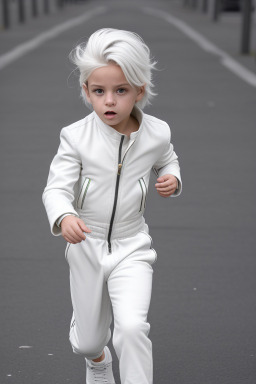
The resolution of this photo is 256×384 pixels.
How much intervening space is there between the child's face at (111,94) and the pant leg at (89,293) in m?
0.45

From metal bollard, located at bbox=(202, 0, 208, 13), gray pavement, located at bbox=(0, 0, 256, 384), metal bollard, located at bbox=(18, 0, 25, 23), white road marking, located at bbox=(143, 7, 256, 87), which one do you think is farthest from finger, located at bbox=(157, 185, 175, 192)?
metal bollard, located at bbox=(202, 0, 208, 13)

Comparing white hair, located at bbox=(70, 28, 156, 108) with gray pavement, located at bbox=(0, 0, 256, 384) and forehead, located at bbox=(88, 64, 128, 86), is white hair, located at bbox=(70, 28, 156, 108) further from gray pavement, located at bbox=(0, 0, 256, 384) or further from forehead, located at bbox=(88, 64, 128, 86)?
gray pavement, located at bbox=(0, 0, 256, 384)

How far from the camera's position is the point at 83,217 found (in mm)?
3686

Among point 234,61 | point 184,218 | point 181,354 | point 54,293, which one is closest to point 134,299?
point 181,354

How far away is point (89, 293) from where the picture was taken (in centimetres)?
365

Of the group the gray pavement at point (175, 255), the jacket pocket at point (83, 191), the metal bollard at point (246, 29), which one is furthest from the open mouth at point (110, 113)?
the metal bollard at point (246, 29)

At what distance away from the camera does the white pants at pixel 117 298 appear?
3.42 m

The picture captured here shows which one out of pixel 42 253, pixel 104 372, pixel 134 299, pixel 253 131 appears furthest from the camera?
pixel 253 131

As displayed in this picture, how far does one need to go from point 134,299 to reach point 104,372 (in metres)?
0.59

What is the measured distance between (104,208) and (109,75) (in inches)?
18.7

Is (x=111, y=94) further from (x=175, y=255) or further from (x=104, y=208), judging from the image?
(x=175, y=255)

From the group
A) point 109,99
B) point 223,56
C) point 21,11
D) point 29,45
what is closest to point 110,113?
point 109,99

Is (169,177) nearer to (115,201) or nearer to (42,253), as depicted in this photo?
(115,201)

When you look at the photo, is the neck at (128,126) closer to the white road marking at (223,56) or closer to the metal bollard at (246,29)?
the white road marking at (223,56)
